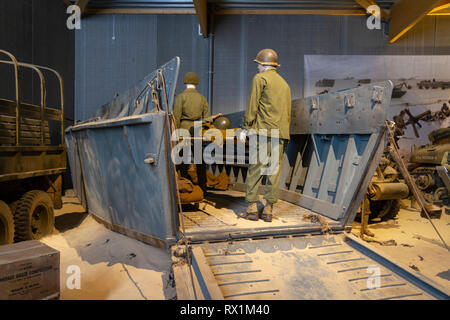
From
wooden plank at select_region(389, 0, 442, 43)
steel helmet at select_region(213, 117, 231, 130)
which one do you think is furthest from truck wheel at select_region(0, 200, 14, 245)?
wooden plank at select_region(389, 0, 442, 43)

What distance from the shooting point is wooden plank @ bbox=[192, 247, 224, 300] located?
7.93 feet

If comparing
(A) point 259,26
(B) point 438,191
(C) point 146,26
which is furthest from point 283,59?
(B) point 438,191

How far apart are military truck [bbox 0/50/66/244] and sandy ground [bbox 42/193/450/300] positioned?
375 mm

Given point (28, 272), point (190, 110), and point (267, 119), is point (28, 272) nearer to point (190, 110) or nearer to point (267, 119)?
point (267, 119)

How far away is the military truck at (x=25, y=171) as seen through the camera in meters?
3.92

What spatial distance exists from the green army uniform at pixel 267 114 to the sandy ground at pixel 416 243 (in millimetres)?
1493

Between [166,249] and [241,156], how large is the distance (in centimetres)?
192

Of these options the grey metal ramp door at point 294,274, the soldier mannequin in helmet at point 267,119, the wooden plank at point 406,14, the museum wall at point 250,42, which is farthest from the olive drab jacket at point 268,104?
the wooden plank at point 406,14

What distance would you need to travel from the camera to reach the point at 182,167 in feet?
16.3

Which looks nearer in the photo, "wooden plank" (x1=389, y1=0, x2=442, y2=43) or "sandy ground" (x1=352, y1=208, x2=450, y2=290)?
"sandy ground" (x1=352, y1=208, x2=450, y2=290)

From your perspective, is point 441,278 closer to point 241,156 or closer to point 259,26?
point 241,156

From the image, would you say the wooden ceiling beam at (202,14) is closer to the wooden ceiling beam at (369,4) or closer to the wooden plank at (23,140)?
the wooden ceiling beam at (369,4)

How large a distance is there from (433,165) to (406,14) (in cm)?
362

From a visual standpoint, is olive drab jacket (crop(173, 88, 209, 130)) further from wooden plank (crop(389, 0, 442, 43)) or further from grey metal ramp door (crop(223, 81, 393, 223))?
wooden plank (crop(389, 0, 442, 43))
